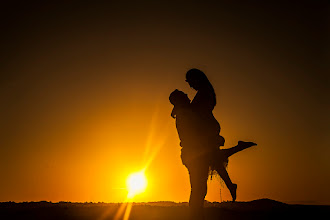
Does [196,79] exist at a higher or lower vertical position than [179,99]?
higher

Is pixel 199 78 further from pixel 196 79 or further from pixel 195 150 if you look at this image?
pixel 195 150

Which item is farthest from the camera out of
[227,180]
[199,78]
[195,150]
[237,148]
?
[227,180]

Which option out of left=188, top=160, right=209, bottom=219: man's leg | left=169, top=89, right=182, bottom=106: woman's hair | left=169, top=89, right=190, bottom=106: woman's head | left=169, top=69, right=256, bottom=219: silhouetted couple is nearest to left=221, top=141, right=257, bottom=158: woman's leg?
left=169, top=69, right=256, bottom=219: silhouetted couple

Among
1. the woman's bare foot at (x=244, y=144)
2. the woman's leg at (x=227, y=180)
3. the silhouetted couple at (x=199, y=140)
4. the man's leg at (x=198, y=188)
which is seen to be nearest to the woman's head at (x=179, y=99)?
the silhouetted couple at (x=199, y=140)

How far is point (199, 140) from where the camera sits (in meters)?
6.86

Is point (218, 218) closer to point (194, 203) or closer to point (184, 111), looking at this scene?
point (194, 203)

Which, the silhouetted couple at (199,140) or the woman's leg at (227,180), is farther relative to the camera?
the woman's leg at (227,180)

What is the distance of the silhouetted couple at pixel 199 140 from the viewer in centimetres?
671

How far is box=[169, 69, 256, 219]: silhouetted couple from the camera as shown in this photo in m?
6.71

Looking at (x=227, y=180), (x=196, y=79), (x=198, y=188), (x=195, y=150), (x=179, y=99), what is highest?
(x=196, y=79)

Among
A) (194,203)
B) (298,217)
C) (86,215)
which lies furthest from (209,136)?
(298,217)

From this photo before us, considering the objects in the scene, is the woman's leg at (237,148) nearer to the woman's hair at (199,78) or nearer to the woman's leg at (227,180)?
the woman's leg at (227,180)

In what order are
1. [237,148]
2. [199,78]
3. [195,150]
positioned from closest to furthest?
[195,150]
[237,148]
[199,78]

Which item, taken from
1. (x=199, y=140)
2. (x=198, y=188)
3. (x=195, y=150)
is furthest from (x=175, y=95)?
(x=198, y=188)
